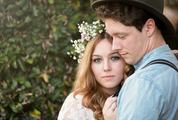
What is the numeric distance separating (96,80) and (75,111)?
26 centimetres

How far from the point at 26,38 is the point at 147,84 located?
9.64ft

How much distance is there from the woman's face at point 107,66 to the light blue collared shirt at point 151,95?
116 cm

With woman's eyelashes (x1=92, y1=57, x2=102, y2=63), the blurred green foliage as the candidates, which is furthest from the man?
the blurred green foliage

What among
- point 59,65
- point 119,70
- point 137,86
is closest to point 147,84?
point 137,86

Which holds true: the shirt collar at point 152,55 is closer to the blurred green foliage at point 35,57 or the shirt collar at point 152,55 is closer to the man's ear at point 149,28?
the man's ear at point 149,28

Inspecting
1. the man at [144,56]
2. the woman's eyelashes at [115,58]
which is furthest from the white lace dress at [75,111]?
the man at [144,56]

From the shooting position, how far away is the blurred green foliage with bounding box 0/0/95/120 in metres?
4.98

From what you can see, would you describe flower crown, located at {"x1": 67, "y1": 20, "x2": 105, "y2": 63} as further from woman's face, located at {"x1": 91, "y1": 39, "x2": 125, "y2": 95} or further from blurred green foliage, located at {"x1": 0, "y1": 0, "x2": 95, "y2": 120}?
blurred green foliage, located at {"x1": 0, "y1": 0, "x2": 95, "y2": 120}

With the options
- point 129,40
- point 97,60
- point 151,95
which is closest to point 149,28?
point 129,40

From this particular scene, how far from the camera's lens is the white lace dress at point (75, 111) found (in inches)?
138

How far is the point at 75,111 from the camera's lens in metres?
3.54

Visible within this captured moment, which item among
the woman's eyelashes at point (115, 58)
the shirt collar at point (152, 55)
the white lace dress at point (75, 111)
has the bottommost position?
the white lace dress at point (75, 111)

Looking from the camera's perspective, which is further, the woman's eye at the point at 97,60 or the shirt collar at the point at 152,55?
the woman's eye at the point at 97,60

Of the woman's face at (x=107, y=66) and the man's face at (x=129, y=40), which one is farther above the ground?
the man's face at (x=129, y=40)
